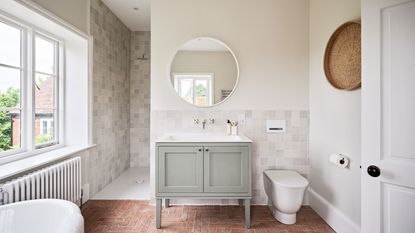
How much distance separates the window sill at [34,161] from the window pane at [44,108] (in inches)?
8.5

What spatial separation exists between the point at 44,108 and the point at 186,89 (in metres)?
1.63

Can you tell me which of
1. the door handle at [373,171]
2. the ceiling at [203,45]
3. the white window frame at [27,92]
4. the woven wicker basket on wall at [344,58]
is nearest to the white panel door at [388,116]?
the door handle at [373,171]

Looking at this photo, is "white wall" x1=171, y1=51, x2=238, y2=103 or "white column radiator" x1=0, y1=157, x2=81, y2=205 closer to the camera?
"white column radiator" x1=0, y1=157, x2=81, y2=205

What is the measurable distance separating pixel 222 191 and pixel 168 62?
1.59 meters

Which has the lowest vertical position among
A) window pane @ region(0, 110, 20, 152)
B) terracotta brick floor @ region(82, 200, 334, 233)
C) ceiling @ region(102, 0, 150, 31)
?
terracotta brick floor @ region(82, 200, 334, 233)

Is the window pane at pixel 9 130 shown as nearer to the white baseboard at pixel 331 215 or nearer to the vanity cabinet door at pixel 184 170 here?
the vanity cabinet door at pixel 184 170

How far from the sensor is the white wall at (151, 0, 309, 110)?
2686mm

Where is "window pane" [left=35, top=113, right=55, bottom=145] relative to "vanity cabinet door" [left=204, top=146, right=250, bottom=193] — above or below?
above

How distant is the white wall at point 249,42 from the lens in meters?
2.69

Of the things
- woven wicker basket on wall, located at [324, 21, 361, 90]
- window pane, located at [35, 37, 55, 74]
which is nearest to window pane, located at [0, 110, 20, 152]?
window pane, located at [35, 37, 55, 74]

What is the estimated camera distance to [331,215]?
2.25 m

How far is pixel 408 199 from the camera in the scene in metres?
1.21

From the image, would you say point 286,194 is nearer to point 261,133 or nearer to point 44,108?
point 261,133

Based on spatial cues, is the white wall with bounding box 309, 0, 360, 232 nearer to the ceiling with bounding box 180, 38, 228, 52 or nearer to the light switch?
the light switch
